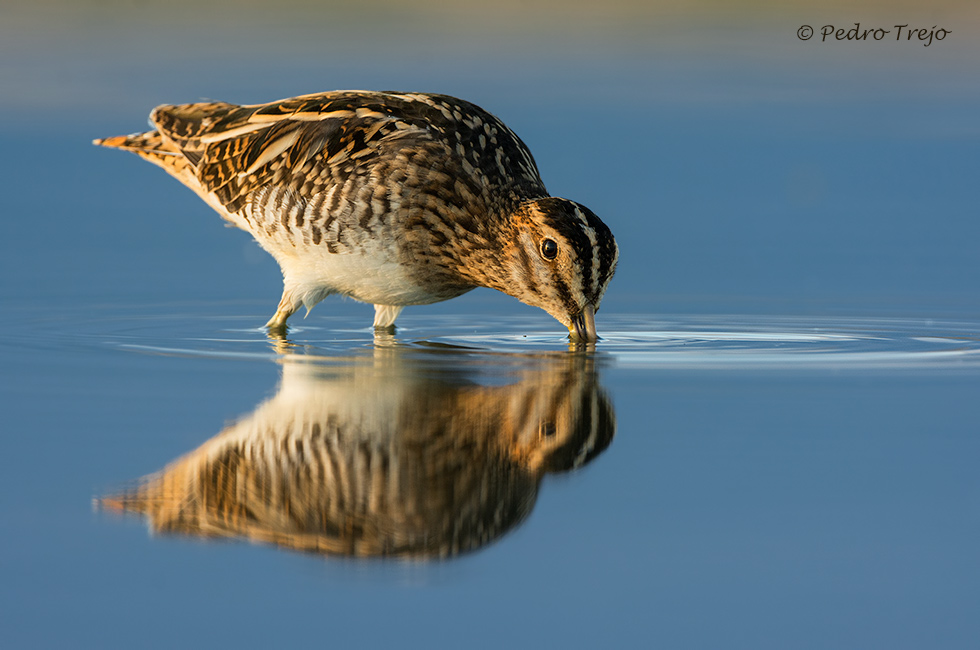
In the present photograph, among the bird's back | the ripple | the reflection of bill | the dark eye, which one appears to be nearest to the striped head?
the dark eye

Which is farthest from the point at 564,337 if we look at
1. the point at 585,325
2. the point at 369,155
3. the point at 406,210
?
the point at 369,155

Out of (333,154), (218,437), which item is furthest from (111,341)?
(218,437)

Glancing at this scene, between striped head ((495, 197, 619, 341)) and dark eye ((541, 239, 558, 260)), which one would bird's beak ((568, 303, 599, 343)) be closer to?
striped head ((495, 197, 619, 341))

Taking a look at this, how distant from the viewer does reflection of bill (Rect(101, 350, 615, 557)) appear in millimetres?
5145

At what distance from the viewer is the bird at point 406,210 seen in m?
10.2

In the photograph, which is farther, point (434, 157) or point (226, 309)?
point (226, 309)

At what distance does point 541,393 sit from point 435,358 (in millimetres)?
1613

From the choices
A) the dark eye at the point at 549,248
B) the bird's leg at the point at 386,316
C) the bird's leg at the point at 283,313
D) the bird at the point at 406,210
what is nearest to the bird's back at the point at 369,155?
the bird at the point at 406,210

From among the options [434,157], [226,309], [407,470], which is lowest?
[407,470]

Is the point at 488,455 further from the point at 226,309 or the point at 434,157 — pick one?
the point at 226,309

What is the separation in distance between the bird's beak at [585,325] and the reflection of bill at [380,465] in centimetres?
218

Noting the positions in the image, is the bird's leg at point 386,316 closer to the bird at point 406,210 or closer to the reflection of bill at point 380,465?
the bird at point 406,210

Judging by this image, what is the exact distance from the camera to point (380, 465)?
19.4 ft

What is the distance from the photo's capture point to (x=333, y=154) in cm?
1082
